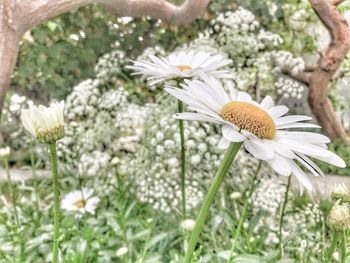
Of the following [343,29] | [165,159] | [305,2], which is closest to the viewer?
[165,159]

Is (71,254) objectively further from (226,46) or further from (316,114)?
(316,114)

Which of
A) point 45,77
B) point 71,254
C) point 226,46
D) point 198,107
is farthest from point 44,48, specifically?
point 198,107

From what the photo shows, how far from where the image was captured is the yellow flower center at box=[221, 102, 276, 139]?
0.58 meters

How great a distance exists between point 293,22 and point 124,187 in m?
0.97

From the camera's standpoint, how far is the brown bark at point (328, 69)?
194 cm

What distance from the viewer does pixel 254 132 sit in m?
0.58

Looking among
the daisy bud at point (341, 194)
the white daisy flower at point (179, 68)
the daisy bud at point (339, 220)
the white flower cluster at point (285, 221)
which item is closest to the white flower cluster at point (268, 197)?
the white flower cluster at point (285, 221)

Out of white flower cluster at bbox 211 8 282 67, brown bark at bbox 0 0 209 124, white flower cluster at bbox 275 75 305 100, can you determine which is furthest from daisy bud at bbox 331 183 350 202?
brown bark at bbox 0 0 209 124

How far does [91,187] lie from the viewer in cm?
172

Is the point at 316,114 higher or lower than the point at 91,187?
higher

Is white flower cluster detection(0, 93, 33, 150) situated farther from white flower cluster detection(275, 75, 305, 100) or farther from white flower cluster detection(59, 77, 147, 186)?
white flower cluster detection(275, 75, 305, 100)

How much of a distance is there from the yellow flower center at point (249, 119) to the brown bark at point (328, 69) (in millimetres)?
1426

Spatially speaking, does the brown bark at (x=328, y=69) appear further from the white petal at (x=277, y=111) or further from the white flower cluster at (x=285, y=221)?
the white petal at (x=277, y=111)

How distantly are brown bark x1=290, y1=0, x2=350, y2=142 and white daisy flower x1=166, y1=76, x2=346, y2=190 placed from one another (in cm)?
141
